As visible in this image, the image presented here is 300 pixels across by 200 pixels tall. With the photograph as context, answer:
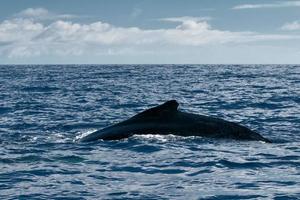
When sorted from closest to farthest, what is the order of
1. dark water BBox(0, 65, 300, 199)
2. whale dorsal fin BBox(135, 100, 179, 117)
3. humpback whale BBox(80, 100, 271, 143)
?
dark water BBox(0, 65, 300, 199), whale dorsal fin BBox(135, 100, 179, 117), humpback whale BBox(80, 100, 271, 143)

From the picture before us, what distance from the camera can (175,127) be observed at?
668 inches

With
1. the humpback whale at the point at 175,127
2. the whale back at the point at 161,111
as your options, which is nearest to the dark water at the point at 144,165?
the humpback whale at the point at 175,127

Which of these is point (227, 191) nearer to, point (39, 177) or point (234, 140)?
point (39, 177)

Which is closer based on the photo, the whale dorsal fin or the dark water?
the dark water

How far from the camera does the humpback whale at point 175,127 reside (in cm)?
1688

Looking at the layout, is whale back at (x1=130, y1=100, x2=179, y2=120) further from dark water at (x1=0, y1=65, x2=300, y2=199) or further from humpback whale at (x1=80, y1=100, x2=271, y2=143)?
dark water at (x1=0, y1=65, x2=300, y2=199)

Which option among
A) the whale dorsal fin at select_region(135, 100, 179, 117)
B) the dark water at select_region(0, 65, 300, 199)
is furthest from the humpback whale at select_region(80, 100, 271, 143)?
the dark water at select_region(0, 65, 300, 199)

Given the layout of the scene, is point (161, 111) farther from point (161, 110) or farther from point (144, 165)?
point (144, 165)

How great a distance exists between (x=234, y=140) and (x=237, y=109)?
14.4 meters

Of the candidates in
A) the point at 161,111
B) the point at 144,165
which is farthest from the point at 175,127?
the point at 144,165

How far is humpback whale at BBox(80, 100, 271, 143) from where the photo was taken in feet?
55.4

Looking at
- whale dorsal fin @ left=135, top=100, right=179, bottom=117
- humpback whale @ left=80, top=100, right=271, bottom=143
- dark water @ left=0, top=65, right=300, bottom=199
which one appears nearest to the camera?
dark water @ left=0, top=65, right=300, bottom=199

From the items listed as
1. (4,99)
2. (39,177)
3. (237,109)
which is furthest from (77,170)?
(4,99)

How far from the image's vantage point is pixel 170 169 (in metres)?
13.1
